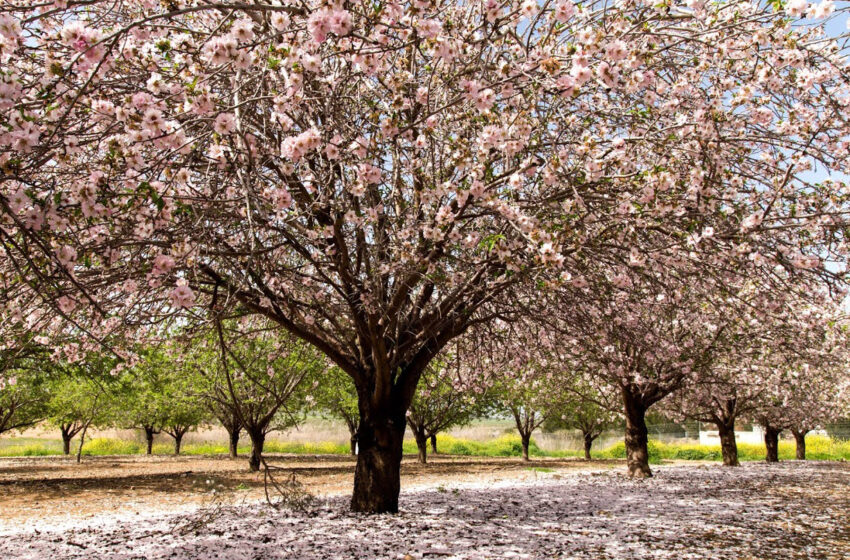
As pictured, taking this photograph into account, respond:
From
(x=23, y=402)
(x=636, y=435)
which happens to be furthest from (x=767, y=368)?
(x=23, y=402)

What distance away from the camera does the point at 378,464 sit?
6.91 metres

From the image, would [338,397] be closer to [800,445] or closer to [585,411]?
[585,411]

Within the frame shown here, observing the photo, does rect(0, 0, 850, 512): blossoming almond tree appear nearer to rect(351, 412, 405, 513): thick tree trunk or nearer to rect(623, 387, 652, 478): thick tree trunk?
rect(351, 412, 405, 513): thick tree trunk

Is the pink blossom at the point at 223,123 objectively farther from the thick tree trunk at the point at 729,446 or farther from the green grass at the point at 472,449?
the green grass at the point at 472,449

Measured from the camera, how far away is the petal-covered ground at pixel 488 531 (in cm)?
521

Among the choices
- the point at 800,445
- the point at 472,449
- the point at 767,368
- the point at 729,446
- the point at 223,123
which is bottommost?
the point at 472,449

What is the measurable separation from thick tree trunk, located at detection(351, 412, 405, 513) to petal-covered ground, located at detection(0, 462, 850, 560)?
0.24 m

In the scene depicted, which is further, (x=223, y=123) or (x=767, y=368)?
(x=767, y=368)

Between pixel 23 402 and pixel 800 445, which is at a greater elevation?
pixel 23 402

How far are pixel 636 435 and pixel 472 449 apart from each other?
18.7 metres

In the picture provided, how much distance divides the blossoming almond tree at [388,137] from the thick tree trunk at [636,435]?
723cm

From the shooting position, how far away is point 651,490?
34.1ft

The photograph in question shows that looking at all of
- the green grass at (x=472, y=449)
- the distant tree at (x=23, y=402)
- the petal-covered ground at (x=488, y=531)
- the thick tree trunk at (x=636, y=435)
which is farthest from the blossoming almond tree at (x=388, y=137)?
the green grass at (x=472, y=449)

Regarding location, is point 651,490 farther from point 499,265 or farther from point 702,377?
point 499,265
